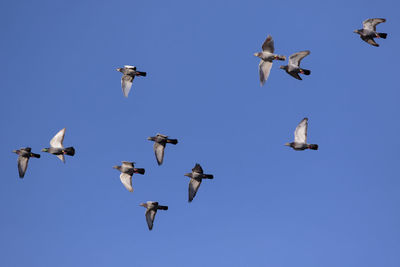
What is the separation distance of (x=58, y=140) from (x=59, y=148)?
1106 mm

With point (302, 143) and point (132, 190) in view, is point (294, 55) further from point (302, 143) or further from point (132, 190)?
point (132, 190)

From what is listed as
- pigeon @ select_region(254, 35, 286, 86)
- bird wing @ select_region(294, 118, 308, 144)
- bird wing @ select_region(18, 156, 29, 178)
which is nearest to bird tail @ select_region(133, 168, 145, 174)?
bird wing @ select_region(18, 156, 29, 178)

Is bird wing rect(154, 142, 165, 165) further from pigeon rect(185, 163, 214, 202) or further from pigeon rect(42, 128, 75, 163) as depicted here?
pigeon rect(42, 128, 75, 163)

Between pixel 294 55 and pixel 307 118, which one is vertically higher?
pixel 294 55

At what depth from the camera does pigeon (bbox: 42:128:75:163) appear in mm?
82000

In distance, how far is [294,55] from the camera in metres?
78.4

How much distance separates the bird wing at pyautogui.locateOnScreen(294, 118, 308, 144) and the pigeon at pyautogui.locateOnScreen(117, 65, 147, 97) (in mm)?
18332

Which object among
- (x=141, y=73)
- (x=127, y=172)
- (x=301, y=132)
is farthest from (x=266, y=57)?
(x=127, y=172)

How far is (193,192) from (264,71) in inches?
611

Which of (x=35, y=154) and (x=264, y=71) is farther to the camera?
(x=35, y=154)

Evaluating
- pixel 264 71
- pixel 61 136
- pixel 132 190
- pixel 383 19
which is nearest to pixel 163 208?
pixel 132 190

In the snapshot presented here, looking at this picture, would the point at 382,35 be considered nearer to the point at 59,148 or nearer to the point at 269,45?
the point at 269,45

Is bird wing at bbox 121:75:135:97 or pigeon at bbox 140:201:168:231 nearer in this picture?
pigeon at bbox 140:201:168:231

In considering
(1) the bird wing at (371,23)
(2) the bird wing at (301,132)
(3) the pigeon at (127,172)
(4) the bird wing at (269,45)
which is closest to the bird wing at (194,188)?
(3) the pigeon at (127,172)
